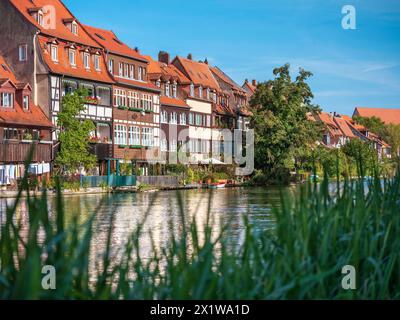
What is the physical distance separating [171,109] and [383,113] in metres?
118

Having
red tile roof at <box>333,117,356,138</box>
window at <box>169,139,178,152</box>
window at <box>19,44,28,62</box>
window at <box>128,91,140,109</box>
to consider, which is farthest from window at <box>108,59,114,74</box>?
red tile roof at <box>333,117,356,138</box>

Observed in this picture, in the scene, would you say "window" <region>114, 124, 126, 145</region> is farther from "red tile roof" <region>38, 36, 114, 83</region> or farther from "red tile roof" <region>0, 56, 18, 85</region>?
"red tile roof" <region>0, 56, 18, 85</region>

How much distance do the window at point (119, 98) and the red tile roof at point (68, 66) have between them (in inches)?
54.4

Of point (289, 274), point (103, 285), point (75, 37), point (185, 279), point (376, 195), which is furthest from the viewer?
point (75, 37)

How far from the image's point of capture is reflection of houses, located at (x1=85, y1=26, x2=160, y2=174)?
195ft

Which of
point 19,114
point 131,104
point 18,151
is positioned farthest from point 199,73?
point 18,151

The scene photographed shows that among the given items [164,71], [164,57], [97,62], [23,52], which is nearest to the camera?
[23,52]

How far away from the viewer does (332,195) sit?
715 cm

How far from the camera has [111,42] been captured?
6306 centimetres

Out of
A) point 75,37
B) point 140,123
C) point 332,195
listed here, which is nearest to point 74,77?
point 75,37

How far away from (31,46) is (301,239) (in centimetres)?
4870

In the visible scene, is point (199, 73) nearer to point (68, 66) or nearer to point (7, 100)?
point (68, 66)

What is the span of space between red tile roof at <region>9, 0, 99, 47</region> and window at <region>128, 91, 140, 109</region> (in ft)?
17.6

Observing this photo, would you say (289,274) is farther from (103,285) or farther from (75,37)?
(75,37)
